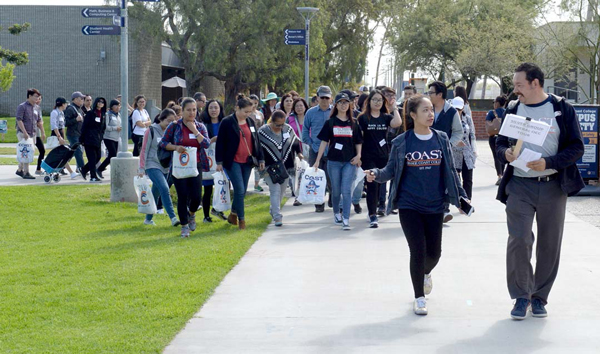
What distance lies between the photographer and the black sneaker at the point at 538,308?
6219 millimetres

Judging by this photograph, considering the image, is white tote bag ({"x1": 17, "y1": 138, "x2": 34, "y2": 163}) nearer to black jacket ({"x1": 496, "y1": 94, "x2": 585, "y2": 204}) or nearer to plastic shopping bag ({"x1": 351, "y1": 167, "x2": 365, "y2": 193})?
plastic shopping bag ({"x1": 351, "y1": 167, "x2": 365, "y2": 193})

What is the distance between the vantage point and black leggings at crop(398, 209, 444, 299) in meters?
6.37

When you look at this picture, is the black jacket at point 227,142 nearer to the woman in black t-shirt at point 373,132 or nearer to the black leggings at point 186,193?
the black leggings at point 186,193

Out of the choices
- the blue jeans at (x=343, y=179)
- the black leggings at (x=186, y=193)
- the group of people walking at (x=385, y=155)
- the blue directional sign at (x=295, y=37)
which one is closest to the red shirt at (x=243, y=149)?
the group of people walking at (x=385, y=155)

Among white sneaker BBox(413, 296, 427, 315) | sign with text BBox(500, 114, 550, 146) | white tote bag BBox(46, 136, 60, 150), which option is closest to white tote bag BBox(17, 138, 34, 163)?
white tote bag BBox(46, 136, 60, 150)

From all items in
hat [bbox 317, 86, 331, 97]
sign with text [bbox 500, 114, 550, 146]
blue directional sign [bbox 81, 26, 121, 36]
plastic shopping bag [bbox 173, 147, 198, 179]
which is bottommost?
plastic shopping bag [bbox 173, 147, 198, 179]

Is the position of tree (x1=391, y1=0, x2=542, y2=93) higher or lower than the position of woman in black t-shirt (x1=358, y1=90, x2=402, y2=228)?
higher

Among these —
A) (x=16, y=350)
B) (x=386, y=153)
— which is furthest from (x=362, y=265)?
(x=16, y=350)

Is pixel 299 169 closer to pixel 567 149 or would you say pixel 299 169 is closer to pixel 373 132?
pixel 373 132

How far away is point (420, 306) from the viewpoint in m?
6.29

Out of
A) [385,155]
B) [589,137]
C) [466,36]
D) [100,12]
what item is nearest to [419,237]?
[385,155]

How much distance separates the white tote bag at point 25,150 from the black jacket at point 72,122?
78 cm

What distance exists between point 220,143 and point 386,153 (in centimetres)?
221

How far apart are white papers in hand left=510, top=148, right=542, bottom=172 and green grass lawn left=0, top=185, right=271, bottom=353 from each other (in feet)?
8.67
